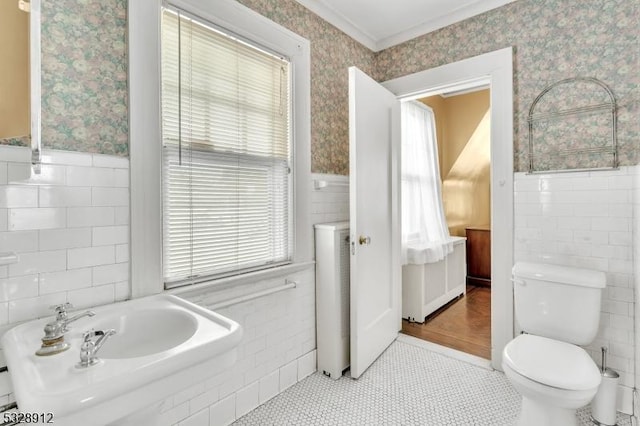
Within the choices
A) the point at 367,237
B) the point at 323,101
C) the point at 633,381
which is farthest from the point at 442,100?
the point at 633,381

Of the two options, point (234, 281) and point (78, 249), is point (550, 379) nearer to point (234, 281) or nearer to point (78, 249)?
point (234, 281)

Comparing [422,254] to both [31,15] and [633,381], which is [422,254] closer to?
[633,381]

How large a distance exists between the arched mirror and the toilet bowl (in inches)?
84.5

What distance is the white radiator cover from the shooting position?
2248 millimetres

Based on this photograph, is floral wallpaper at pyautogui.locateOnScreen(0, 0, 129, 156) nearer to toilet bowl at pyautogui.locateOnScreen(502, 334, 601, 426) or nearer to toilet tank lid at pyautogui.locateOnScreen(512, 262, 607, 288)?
toilet bowl at pyautogui.locateOnScreen(502, 334, 601, 426)

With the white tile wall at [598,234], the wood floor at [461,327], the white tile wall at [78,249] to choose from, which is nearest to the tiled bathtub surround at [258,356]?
the white tile wall at [78,249]

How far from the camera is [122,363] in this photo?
86 centimetres

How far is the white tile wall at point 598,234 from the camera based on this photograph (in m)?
1.90

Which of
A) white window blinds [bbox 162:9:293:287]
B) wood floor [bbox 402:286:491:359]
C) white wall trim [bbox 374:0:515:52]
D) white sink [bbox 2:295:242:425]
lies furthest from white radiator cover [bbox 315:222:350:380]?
white wall trim [bbox 374:0:515:52]

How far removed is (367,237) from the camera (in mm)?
2299

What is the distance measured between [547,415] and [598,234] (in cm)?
112

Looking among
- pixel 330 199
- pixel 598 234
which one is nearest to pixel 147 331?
pixel 330 199

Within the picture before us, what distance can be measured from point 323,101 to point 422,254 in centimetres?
172

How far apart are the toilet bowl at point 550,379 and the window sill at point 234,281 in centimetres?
129
